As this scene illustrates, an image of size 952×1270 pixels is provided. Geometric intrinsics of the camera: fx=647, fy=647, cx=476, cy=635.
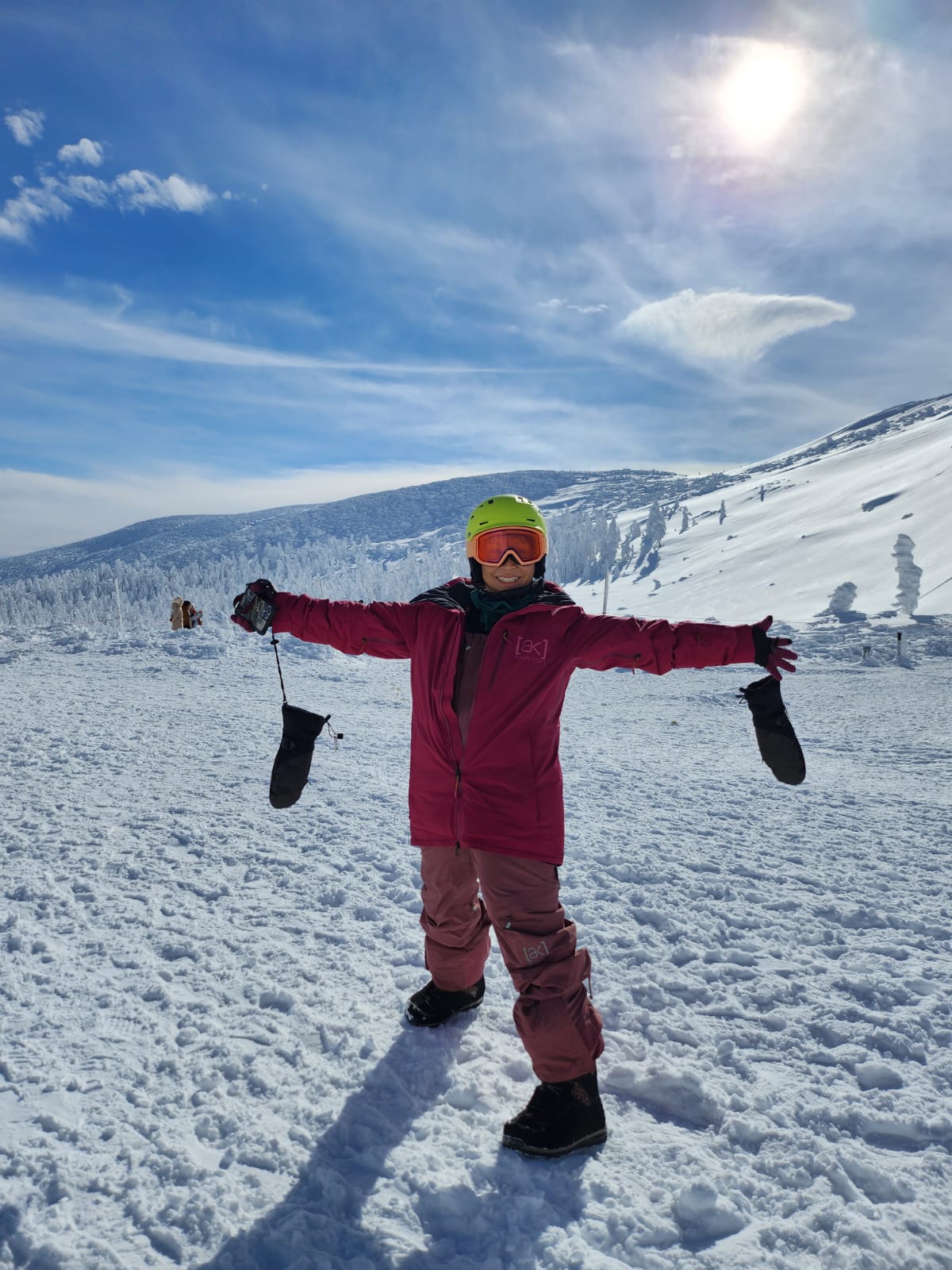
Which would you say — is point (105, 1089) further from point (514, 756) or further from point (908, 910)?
point (908, 910)

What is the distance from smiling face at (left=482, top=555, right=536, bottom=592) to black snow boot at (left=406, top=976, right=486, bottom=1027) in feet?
6.77

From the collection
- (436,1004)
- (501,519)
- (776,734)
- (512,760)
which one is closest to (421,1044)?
(436,1004)

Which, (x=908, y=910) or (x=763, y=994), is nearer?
(x=763, y=994)

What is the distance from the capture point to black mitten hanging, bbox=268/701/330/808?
3.37 meters

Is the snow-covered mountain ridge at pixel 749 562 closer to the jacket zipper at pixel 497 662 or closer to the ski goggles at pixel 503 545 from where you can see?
the ski goggles at pixel 503 545

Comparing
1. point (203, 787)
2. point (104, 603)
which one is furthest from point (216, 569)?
point (203, 787)

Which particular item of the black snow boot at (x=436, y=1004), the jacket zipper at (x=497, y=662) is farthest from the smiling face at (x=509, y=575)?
the black snow boot at (x=436, y=1004)

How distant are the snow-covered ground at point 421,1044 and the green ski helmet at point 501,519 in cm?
236

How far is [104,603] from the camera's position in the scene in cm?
13188

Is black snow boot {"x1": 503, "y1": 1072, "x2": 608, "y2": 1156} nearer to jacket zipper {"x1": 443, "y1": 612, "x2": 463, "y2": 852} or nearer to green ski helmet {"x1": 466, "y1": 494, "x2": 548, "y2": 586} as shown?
jacket zipper {"x1": 443, "y1": 612, "x2": 463, "y2": 852}

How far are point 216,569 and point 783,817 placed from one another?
17044 cm

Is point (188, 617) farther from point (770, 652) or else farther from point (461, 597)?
point (770, 652)

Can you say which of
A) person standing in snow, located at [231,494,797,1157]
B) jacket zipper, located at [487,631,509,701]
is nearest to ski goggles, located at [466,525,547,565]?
person standing in snow, located at [231,494,797,1157]

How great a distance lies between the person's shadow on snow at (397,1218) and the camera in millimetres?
2080
